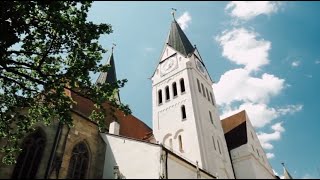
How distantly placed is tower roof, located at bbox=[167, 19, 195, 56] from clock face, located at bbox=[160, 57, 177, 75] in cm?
124

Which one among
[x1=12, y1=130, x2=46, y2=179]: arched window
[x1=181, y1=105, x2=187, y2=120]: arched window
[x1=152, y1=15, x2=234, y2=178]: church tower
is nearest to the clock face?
[x1=152, y1=15, x2=234, y2=178]: church tower

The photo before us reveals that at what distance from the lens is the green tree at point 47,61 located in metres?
14.0

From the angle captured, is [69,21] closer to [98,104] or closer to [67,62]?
[67,62]

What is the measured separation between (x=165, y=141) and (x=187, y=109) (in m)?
3.31

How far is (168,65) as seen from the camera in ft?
100

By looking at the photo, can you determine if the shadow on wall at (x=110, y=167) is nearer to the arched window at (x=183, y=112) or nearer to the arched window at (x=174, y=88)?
the arched window at (x=183, y=112)

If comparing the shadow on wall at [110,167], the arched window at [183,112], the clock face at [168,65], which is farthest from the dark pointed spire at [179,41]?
the shadow on wall at [110,167]

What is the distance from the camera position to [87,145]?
59.5 feet

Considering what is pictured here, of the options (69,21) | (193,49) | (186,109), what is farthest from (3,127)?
(193,49)

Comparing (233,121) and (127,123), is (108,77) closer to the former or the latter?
(127,123)

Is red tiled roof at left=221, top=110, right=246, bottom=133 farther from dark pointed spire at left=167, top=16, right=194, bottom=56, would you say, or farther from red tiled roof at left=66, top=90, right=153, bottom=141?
dark pointed spire at left=167, top=16, right=194, bottom=56

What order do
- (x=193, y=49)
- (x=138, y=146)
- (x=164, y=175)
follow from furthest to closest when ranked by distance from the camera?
(x=193, y=49) → (x=138, y=146) → (x=164, y=175)

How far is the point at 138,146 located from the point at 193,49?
16.6m

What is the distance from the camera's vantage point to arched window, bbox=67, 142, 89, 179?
16.7 m
